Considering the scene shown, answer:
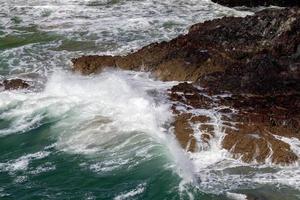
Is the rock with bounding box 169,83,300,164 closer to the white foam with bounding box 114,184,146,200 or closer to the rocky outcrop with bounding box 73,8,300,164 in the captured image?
the rocky outcrop with bounding box 73,8,300,164

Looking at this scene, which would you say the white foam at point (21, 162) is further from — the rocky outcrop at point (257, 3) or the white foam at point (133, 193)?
the rocky outcrop at point (257, 3)

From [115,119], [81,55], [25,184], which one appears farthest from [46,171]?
[81,55]

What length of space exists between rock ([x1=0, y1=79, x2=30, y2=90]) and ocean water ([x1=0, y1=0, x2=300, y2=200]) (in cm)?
31

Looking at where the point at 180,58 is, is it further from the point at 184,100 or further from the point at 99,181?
the point at 99,181

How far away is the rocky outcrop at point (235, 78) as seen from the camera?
14.0m

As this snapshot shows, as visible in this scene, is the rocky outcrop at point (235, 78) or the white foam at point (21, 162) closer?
the rocky outcrop at point (235, 78)

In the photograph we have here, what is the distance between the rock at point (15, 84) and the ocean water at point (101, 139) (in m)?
0.31

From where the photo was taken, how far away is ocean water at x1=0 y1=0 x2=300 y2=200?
42.2ft

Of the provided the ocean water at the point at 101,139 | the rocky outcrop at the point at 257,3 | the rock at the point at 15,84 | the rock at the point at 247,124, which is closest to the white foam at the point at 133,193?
the ocean water at the point at 101,139

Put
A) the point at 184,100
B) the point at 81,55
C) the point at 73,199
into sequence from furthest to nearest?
the point at 81,55
the point at 184,100
the point at 73,199

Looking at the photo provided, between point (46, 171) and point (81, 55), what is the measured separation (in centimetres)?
816

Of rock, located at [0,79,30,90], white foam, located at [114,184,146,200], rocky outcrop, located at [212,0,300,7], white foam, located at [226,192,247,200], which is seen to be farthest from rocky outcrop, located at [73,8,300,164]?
rocky outcrop, located at [212,0,300,7]

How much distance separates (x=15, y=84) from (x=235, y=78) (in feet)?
23.4

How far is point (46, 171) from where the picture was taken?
46.0ft
